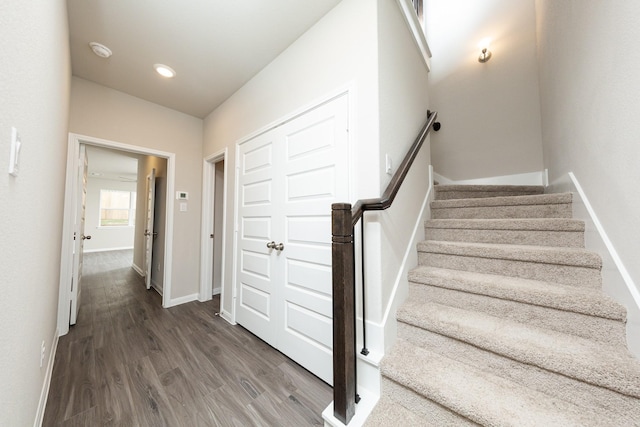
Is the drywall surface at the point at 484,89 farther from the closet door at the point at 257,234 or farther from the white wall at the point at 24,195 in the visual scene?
the white wall at the point at 24,195

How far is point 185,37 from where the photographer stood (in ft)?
6.46

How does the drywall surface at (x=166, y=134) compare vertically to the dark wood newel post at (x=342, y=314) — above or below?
above

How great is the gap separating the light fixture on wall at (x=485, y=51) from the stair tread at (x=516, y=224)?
8.53 ft

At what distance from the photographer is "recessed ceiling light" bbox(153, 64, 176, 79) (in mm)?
2324

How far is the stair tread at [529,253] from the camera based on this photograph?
1276 mm

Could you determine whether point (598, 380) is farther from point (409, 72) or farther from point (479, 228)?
point (409, 72)

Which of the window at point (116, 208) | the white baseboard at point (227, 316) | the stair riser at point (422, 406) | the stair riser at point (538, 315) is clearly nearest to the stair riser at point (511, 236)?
the stair riser at point (538, 315)

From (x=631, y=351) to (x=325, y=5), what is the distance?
258 centimetres

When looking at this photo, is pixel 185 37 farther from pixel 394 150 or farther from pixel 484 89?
pixel 484 89

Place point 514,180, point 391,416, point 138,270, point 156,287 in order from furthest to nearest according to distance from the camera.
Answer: point 138,270 < point 156,287 < point 514,180 < point 391,416

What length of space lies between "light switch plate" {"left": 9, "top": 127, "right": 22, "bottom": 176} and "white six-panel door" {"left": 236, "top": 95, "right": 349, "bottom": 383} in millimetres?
1364

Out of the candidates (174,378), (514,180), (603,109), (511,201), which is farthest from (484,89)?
(174,378)

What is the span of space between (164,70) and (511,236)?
11.5ft

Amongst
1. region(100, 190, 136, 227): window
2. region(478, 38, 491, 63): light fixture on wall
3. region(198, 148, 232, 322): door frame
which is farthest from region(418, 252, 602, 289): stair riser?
region(100, 190, 136, 227): window
